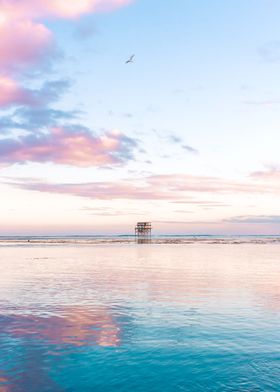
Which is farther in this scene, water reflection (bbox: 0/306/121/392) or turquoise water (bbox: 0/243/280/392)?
turquoise water (bbox: 0/243/280/392)

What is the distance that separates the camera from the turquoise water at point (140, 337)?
1338 cm

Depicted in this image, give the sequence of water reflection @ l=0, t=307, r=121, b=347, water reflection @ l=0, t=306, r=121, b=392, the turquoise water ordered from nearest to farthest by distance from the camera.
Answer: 1. water reflection @ l=0, t=306, r=121, b=392
2. the turquoise water
3. water reflection @ l=0, t=307, r=121, b=347

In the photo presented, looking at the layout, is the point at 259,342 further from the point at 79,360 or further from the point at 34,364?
the point at 34,364

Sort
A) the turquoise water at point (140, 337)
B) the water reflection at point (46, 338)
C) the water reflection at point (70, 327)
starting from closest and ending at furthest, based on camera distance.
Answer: the water reflection at point (46, 338), the turquoise water at point (140, 337), the water reflection at point (70, 327)

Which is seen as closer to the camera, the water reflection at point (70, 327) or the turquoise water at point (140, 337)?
the turquoise water at point (140, 337)

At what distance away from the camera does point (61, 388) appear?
41.7 feet

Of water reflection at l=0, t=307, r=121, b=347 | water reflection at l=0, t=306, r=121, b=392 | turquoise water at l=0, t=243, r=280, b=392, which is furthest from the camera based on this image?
water reflection at l=0, t=307, r=121, b=347

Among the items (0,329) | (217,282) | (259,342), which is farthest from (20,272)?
(259,342)

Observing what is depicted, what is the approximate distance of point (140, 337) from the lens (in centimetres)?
1780

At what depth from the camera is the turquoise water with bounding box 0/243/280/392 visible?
13.4 meters

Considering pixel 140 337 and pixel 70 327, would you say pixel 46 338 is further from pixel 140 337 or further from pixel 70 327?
pixel 140 337

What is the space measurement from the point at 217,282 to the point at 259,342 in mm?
17891

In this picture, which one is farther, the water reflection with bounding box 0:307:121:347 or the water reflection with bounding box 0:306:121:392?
the water reflection with bounding box 0:307:121:347

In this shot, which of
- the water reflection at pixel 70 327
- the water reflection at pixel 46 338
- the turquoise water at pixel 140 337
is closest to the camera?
the water reflection at pixel 46 338
